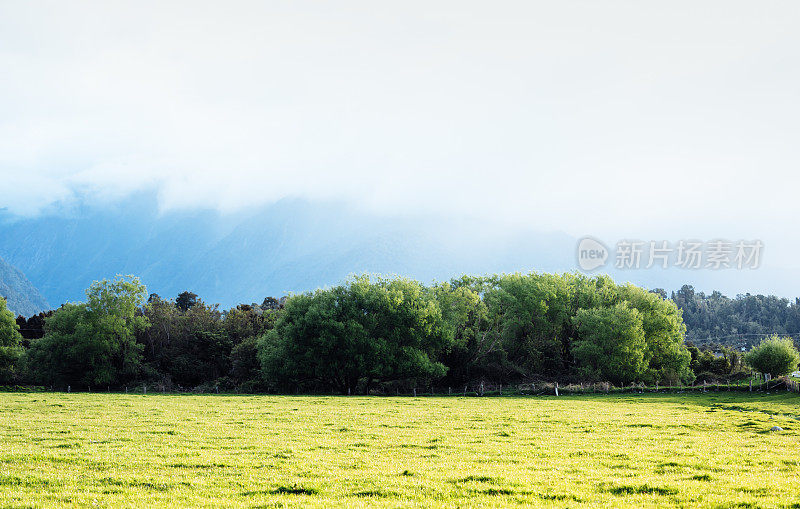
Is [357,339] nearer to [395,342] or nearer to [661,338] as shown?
[395,342]

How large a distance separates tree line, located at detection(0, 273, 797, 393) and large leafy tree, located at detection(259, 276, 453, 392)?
17 centimetres

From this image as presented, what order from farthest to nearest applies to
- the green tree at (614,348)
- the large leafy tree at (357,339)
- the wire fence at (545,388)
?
the large leafy tree at (357,339), the green tree at (614,348), the wire fence at (545,388)

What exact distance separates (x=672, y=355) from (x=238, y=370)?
66993 millimetres

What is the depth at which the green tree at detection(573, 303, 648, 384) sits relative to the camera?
71250 millimetres

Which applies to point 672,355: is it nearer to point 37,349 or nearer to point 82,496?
point 82,496

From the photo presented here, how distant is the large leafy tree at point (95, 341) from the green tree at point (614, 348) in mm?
69556

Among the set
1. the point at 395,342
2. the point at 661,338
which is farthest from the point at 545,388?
the point at 661,338

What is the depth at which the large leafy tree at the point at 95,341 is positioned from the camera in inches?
3142

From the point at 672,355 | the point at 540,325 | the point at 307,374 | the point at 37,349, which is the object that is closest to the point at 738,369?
the point at 672,355

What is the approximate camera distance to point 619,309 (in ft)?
244
